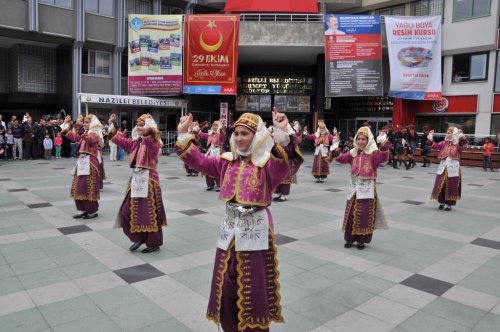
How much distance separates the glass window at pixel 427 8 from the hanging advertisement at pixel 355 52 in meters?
4.11

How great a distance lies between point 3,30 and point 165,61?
736 cm

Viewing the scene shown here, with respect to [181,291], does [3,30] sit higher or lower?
higher

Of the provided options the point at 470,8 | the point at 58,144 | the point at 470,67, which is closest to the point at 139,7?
the point at 58,144

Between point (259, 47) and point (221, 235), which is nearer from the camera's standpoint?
point (221, 235)

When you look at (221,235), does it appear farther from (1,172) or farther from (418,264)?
(1,172)

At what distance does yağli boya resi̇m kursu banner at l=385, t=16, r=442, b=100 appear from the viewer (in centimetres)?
2059

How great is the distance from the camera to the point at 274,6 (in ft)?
74.3

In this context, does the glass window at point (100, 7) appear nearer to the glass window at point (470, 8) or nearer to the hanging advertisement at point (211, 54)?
the hanging advertisement at point (211, 54)

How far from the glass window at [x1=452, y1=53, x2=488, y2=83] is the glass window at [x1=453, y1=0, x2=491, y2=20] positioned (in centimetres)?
192

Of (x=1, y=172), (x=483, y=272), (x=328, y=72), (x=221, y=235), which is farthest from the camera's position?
(x=328, y=72)

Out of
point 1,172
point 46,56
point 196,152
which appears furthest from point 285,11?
point 196,152

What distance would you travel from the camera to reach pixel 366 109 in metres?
25.9

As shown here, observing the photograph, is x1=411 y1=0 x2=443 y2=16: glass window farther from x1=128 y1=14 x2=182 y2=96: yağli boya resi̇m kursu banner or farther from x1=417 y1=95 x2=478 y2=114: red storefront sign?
x1=128 y1=14 x2=182 y2=96: yağli boya resi̇m kursu banner

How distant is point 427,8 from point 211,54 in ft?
39.2
